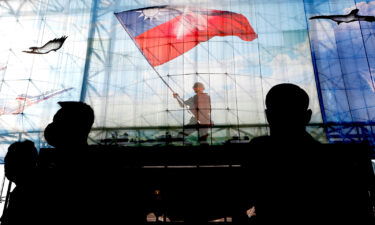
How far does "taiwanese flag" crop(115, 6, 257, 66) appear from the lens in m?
3.69

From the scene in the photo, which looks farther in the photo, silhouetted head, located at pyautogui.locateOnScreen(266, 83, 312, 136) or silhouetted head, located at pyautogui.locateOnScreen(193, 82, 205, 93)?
silhouetted head, located at pyautogui.locateOnScreen(193, 82, 205, 93)

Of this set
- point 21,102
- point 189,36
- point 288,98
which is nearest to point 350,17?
point 189,36

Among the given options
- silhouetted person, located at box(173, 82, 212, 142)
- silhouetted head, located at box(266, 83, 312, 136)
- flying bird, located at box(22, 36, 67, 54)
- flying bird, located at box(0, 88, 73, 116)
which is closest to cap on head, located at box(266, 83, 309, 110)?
silhouetted head, located at box(266, 83, 312, 136)

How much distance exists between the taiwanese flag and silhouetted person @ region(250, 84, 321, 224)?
350cm

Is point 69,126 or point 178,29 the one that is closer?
point 69,126

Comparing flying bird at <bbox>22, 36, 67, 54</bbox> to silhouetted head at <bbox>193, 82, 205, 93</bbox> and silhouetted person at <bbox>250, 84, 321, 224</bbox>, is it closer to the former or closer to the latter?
silhouetted head at <bbox>193, 82, 205, 93</bbox>

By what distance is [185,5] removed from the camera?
3.83 m

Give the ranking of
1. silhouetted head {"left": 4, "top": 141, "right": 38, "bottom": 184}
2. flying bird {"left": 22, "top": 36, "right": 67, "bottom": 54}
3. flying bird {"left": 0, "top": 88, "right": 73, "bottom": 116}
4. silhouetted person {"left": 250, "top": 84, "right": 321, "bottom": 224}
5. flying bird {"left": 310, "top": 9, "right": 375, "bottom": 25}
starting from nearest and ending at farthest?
silhouetted person {"left": 250, "top": 84, "right": 321, "bottom": 224}, silhouetted head {"left": 4, "top": 141, "right": 38, "bottom": 184}, flying bird {"left": 310, "top": 9, "right": 375, "bottom": 25}, flying bird {"left": 0, "top": 88, "right": 73, "bottom": 116}, flying bird {"left": 22, "top": 36, "right": 67, "bottom": 54}

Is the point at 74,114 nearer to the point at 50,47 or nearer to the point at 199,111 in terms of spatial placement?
the point at 199,111

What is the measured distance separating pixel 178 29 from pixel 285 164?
3748 mm

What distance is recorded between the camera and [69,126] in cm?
35

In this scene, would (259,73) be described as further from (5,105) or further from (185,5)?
(5,105)

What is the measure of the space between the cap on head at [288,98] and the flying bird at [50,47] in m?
4.45

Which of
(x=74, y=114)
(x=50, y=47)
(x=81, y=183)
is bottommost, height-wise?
(x=81, y=183)
